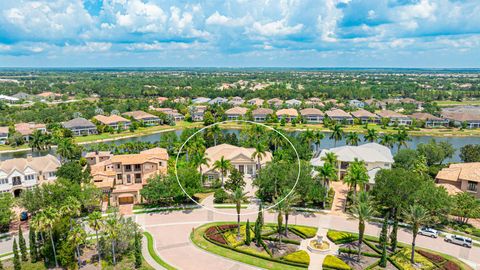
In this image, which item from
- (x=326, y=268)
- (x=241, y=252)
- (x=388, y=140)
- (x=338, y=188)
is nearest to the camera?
(x=326, y=268)

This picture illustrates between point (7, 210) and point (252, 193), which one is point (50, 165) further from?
point (252, 193)

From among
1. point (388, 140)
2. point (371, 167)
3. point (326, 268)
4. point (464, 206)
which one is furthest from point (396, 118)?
point (326, 268)

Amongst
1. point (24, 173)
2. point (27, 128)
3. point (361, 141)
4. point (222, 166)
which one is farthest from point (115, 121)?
point (361, 141)

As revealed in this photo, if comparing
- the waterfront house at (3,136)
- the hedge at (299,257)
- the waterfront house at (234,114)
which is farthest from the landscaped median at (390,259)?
the waterfront house at (3,136)

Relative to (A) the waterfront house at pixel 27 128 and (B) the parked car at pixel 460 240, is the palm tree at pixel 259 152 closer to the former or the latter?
(B) the parked car at pixel 460 240

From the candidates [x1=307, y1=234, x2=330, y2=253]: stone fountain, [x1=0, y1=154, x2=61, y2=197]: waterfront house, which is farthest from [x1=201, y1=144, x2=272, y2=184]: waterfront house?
[x1=0, y1=154, x2=61, y2=197]: waterfront house
